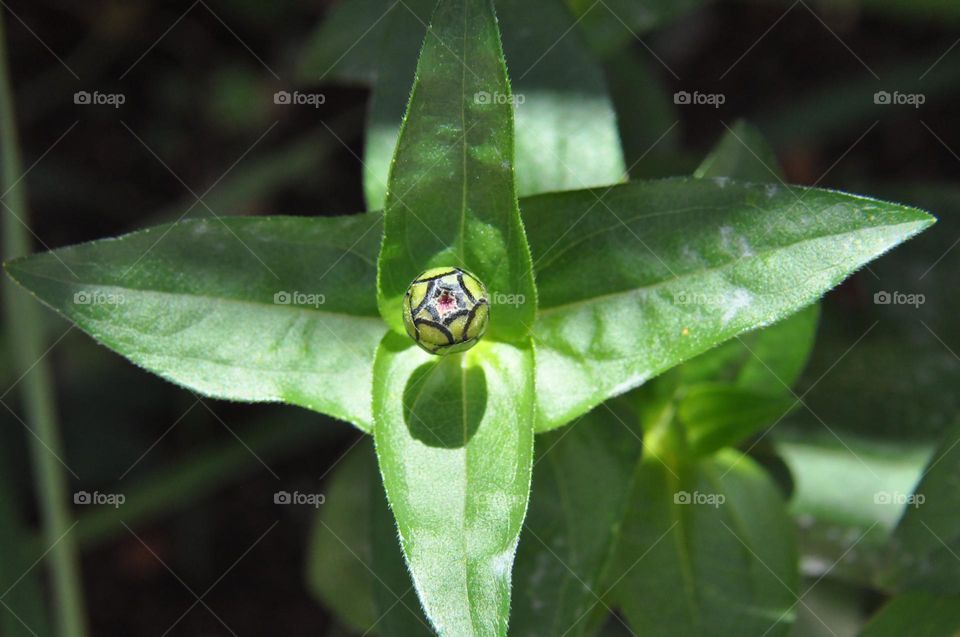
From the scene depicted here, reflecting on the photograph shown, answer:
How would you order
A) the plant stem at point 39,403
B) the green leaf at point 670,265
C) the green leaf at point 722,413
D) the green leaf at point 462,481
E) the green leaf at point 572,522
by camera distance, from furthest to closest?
the plant stem at point 39,403 → the green leaf at point 722,413 → the green leaf at point 572,522 → the green leaf at point 670,265 → the green leaf at point 462,481

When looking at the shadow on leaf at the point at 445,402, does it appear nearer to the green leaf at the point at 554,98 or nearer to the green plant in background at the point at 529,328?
the green plant in background at the point at 529,328

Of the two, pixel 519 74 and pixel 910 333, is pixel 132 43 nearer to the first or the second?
pixel 519 74

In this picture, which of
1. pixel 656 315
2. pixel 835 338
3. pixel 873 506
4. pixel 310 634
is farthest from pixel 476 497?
pixel 310 634

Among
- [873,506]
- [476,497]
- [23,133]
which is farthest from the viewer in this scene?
[23,133]

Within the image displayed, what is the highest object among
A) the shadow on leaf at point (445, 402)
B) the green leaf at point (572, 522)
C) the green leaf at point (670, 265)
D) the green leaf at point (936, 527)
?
the green leaf at point (670, 265)

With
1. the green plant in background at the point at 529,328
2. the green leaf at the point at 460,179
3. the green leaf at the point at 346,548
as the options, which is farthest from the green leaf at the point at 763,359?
the green leaf at the point at 346,548

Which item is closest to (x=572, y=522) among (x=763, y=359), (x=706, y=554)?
(x=706, y=554)

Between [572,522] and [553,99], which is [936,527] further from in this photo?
[553,99]
